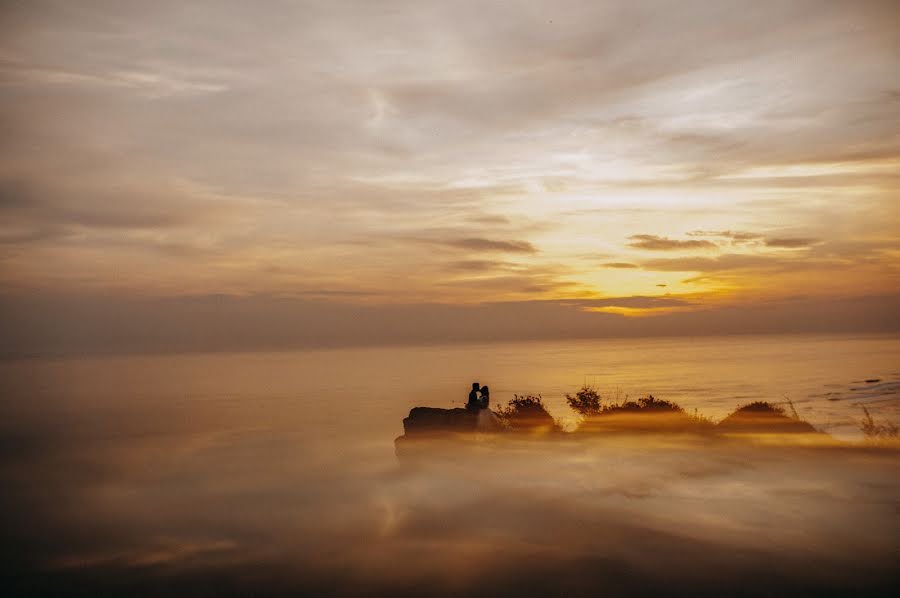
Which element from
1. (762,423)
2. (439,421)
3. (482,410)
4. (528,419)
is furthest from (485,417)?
(762,423)

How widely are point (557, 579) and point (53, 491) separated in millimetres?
26119

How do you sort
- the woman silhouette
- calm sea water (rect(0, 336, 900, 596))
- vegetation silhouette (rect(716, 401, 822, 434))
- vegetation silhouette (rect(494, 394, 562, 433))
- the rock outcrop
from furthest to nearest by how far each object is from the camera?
vegetation silhouette (rect(494, 394, 562, 433))
vegetation silhouette (rect(716, 401, 822, 434))
the rock outcrop
the woman silhouette
calm sea water (rect(0, 336, 900, 596))

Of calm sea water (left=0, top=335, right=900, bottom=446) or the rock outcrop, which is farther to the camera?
calm sea water (left=0, top=335, right=900, bottom=446)

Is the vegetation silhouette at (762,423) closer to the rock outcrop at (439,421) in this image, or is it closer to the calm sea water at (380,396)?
the calm sea water at (380,396)

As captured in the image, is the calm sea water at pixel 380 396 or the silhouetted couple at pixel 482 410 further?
the calm sea water at pixel 380 396

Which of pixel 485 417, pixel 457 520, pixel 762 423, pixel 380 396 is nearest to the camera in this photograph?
pixel 457 520

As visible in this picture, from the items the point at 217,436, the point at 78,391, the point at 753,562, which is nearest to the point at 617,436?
the point at 753,562

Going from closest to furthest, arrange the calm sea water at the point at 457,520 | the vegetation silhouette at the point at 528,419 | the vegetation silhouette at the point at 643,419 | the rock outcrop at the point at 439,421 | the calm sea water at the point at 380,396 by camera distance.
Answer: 1. the calm sea water at the point at 457,520
2. the rock outcrop at the point at 439,421
3. the vegetation silhouette at the point at 643,419
4. the vegetation silhouette at the point at 528,419
5. the calm sea water at the point at 380,396

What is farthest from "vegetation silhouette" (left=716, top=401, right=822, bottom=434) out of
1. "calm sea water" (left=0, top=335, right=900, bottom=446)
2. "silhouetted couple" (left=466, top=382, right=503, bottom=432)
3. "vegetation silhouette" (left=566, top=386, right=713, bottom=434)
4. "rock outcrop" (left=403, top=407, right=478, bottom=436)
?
"rock outcrop" (left=403, top=407, right=478, bottom=436)

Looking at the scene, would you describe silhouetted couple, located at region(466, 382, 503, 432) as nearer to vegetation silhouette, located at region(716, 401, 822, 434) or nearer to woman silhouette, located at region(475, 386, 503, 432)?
woman silhouette, located at region(475, 386, 503, 432)

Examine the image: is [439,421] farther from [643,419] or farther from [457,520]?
[643,419]

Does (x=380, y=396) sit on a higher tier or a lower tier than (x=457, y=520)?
higher

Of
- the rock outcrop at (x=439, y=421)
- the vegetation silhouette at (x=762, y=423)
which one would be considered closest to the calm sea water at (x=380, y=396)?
the vegetation silhouette at (x=762, y=423)

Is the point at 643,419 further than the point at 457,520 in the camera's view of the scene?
Yes
